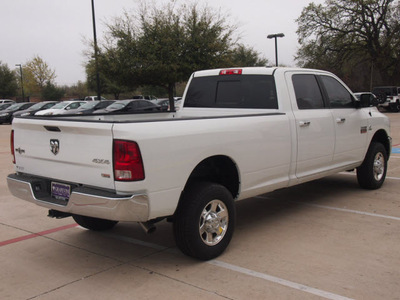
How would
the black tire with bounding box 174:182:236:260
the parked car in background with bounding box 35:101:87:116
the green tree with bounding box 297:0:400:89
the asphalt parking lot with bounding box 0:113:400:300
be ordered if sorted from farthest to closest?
the green tree with bounding box 297:0:400:89 → the parked car in background with bounding box 35:101:87:116 → the black tire with bounding box 174:182:236:260 → the asphalt parking lot with bounding box 0:113:400:300

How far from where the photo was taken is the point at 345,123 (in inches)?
238

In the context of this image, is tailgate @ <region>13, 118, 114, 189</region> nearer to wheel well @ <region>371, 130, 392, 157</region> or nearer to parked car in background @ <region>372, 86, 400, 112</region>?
wheel well @ <region>371, 130, 392, 157</region>

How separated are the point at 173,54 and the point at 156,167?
1748 cm

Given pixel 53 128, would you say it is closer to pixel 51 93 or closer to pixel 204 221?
pixel 204 221

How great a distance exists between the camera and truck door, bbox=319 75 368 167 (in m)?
5.93

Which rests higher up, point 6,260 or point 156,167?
point 156,167

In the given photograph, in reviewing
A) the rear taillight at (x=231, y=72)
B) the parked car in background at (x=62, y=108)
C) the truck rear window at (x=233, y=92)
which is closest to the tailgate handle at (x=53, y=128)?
the truck rear window at (x=233, y=92)

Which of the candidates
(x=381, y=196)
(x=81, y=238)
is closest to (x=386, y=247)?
(x=381, y=196)

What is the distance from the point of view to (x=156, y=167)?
3.63 meters

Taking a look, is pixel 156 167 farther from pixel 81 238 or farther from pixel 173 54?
pixel 173 54

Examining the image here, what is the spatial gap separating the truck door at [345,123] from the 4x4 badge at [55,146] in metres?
3.69

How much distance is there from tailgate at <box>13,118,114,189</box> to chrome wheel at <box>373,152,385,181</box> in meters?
4.92

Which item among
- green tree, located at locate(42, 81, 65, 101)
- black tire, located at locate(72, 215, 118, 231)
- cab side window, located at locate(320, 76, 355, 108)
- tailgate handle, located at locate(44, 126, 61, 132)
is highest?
green tree, located at locate(42, 81, 65, 101)

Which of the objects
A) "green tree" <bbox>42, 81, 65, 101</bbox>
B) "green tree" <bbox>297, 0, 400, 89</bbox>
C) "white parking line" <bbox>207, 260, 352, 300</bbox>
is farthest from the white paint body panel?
"green tree" <bbox>42, 81, 65, 101</bbox>
